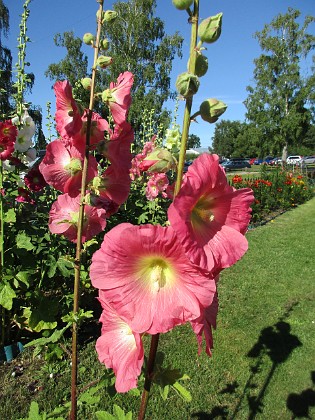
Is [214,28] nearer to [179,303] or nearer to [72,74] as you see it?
[179,303]

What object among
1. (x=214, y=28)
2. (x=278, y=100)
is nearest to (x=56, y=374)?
(x=214, y=28)

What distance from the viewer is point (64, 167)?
46.9 inches

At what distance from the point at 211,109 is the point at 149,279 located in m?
0.45

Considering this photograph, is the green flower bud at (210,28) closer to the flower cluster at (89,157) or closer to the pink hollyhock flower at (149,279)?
the flower cluster at (89,157)

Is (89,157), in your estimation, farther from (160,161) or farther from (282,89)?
(282,89)

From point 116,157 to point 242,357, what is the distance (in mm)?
2991

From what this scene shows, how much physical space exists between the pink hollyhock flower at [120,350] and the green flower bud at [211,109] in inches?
20.1

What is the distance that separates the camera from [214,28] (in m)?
0.91

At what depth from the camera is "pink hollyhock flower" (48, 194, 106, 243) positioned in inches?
48.9

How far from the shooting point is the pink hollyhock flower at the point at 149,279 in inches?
31.9

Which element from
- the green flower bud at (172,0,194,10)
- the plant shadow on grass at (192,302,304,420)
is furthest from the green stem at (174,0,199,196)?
the plant shadow on grass at (192,302,304,420)

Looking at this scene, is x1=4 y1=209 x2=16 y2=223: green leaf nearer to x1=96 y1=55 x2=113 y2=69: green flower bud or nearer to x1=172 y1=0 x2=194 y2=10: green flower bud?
x1=96 y1=55 x2=113 y2=69: green flower bud

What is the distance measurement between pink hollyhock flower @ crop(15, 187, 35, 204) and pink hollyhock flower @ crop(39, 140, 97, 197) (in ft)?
6.07

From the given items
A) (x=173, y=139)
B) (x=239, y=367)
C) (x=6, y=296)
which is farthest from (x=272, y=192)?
(x=6, y=296)
